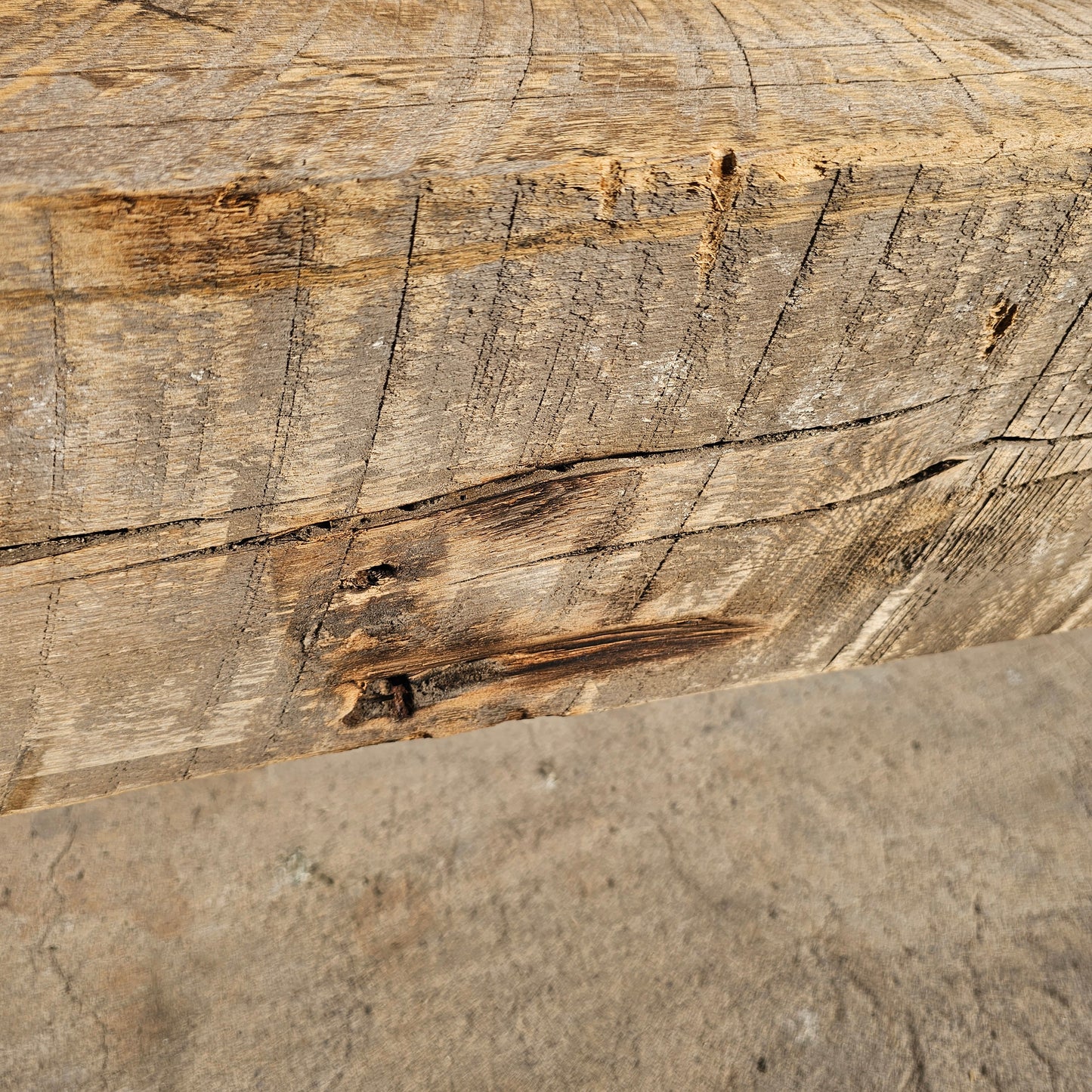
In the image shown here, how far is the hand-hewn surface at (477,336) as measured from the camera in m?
0.84

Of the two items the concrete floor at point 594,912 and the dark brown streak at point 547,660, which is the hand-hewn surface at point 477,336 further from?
A: the concrete floor at point 594,912

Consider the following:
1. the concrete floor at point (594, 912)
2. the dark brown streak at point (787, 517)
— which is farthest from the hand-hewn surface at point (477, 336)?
the concrete floor at point (594, 912)

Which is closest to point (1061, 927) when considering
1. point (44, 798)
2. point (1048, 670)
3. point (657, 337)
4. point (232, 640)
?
point (1048, 670)

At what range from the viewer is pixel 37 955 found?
4.74ft

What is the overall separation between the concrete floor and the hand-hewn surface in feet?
1.18

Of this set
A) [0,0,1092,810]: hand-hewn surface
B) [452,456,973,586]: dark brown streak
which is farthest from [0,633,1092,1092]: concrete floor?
[452,456,973,586]: dark brown streak

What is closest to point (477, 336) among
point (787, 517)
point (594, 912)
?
point (787, 517)

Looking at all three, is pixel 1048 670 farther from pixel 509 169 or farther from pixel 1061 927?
pixel 509 169

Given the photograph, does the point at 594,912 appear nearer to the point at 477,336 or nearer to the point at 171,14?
the point at 477,336

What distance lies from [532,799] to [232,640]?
29.6 inches

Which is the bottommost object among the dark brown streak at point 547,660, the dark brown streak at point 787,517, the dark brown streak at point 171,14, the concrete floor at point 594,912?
the concrete floor at point 594,912

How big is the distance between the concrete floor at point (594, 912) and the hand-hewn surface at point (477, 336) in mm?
361

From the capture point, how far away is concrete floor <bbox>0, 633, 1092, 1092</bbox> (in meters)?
1.39

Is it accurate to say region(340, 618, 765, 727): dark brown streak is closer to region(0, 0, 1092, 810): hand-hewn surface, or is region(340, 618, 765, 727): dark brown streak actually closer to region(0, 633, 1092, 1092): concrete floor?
region(0, 0, 1092, 810): hand-hewn surface
